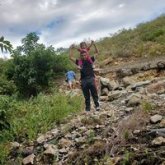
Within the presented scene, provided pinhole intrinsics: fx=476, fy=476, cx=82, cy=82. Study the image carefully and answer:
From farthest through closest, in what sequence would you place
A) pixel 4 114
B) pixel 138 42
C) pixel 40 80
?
pixel 138 42 → pixel 40 80 → pixel 4 114

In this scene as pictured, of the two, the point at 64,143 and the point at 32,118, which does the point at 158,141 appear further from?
the point at 32,118

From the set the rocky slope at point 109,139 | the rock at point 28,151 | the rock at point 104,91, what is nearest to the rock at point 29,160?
the rocky slope at point 109,139

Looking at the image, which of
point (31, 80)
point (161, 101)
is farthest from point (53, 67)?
point (161, 101)

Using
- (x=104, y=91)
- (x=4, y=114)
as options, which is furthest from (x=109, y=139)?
(x=104, y=91)

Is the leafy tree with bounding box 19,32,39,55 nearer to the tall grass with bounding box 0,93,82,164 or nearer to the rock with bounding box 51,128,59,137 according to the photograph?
the tall grass with bounding box 0,93,82,164

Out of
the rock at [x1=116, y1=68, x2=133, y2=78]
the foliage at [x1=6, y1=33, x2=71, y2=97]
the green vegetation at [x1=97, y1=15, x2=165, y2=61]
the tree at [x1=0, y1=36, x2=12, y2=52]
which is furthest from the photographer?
the green vegetation at [x1=97, y1=15, x2=165, y2=61]

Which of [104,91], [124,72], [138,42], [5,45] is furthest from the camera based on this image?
[138,42]

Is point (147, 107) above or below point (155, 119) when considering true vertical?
above

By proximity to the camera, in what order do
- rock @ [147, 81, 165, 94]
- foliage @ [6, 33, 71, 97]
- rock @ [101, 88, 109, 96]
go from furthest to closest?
1. foliage @ [6, 33, 71, 97]
2. rock @ [101, 88, 109, 96]
3. rock @ [147, 81, 165, 94]

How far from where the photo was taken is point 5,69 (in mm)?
22359

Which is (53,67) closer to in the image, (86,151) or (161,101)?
(161,101)

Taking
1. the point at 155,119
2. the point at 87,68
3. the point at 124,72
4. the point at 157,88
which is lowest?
the point at 155,119

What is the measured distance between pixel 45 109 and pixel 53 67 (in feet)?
39.9

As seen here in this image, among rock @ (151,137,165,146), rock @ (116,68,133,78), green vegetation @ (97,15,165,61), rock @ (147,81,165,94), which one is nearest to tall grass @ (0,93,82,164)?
rock @ (147,81,165,94)
